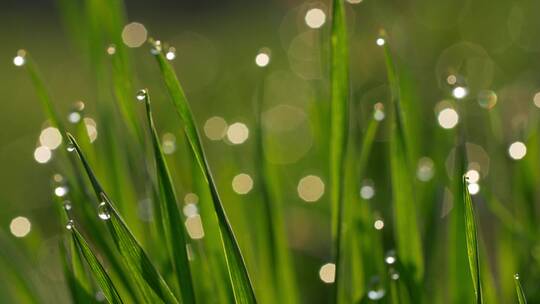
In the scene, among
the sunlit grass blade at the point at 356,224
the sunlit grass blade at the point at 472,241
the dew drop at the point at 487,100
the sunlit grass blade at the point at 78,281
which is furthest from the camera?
the dew drop at the point at 487,100

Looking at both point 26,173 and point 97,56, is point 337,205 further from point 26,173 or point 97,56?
point 26,173

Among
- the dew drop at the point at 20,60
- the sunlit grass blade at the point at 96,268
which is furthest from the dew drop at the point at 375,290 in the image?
the dew drop at the point at 20,60

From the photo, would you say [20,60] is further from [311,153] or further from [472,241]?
[311,153]

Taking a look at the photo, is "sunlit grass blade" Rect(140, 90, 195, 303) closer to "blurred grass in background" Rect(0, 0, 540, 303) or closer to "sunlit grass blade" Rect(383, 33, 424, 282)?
"blurred grass in background" Rect(0, 0, 540, 303)

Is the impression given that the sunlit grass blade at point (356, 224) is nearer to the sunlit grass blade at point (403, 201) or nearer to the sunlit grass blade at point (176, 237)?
the sunlit grass blade at point (403, 201)

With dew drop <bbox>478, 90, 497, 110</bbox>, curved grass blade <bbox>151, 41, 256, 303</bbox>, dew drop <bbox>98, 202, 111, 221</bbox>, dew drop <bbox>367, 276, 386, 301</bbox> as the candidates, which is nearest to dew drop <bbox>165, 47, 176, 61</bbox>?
curved grass blade <bbox>151, 41, 256, 303</bbox>
